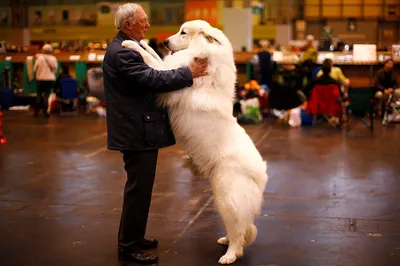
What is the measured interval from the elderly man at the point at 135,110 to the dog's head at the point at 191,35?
178 millimetres

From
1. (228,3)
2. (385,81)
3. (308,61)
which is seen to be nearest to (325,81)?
(385,81)

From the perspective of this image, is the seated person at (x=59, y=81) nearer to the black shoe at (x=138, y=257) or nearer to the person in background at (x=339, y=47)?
the person in background at (x=339, y=47)

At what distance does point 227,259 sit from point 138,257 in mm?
598

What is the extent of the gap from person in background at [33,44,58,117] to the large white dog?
386 inches

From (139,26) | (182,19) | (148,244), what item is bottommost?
(148,244)

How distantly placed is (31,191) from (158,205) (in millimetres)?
1486

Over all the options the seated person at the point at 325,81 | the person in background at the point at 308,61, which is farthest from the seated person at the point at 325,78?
the person in background at the point at 308,61

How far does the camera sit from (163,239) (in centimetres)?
468

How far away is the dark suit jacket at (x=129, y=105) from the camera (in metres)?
3.88

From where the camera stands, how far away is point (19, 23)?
69.8ft

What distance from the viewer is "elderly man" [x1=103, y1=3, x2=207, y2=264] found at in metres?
3.85

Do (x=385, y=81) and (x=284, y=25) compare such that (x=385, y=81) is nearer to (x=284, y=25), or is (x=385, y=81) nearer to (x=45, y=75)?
(x=45, y=75)

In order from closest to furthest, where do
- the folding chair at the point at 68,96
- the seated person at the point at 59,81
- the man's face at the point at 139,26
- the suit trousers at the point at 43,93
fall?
the man's face at the point at 139,26 → the suit trousers at the point at 43,93 → the folding chair at the point at 68,96 → the seated person at the point at 59,81

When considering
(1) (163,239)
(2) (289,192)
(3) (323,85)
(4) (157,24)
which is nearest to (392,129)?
(3) (323,85)
